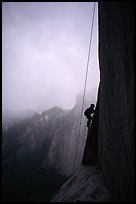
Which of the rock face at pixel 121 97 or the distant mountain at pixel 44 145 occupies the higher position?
the rock face at pixel 121 97

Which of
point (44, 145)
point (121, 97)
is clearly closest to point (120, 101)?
point (121, 97)

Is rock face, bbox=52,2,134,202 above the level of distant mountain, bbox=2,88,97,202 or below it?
above

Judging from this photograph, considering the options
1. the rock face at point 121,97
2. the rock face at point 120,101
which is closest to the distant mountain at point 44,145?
the rock face at point 120,101

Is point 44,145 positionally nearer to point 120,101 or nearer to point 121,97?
point 120,101

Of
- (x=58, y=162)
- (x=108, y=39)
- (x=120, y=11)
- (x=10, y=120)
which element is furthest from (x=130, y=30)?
(x=10, y=120)

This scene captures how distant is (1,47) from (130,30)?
4415mm

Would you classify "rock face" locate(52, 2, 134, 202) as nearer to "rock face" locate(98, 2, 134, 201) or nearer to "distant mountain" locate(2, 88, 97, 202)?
"rock face" locate(98, 2, 134, 201)

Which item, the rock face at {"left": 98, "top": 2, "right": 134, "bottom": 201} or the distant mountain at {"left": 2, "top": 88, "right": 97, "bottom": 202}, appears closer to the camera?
the rock face at {"left": 98, "top": 2, "right": 134, "bottom": 201}

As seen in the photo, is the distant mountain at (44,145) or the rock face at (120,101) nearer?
the rock face at (120,101)

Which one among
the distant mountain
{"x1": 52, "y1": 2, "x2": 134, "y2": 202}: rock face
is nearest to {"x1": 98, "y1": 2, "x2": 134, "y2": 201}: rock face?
{"x1": 52, "y1": 2, "x2": 134, "y2": 202}: rock face

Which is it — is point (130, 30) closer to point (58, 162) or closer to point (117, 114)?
point (117, 114)

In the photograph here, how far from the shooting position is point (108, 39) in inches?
246

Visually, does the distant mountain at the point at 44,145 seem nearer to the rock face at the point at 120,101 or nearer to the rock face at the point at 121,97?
the rock face at the point at 120,101

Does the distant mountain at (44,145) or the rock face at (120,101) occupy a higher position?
the rock face at (120,101)
